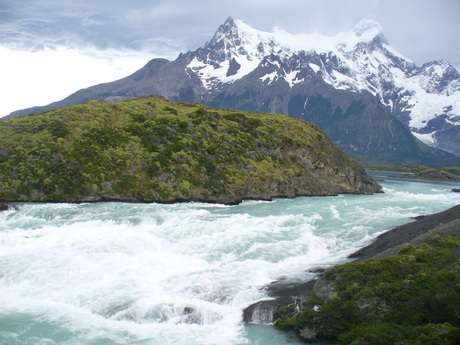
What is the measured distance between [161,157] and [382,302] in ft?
131

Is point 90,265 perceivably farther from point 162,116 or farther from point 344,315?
point 162,116

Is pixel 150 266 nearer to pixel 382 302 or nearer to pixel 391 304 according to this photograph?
pixel 382 302

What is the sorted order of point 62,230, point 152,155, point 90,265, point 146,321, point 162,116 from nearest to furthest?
1. point 146,321
2. point 90,265
3. point 62,230
4. point 152,155
5. point 162,116

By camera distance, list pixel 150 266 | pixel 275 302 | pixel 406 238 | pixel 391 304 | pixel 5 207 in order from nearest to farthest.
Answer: pixel 391 304, pixel 275 302, pixel 150 266, pixel 406 238, pixel 5 207

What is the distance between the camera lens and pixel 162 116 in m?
60.8

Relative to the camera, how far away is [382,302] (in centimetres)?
1575

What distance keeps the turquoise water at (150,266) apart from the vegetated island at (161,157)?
4.82 metres

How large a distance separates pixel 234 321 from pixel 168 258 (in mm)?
8948

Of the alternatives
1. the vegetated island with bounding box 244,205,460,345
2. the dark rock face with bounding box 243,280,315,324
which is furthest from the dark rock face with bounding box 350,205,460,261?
the dark rock face with bounding box 243,280,315,324

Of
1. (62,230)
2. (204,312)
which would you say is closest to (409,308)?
(204,312)

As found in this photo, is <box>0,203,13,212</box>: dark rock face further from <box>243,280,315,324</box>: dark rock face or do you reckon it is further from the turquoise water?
<box>243,280,315,324</box>: dark rock face

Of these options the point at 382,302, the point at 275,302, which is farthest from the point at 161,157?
the point at 382,302

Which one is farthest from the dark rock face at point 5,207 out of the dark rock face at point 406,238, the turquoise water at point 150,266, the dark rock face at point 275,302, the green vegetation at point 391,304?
the dark rock face at point 406,238

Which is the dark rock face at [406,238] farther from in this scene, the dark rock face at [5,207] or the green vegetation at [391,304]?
the dark rock face at [5,207]
